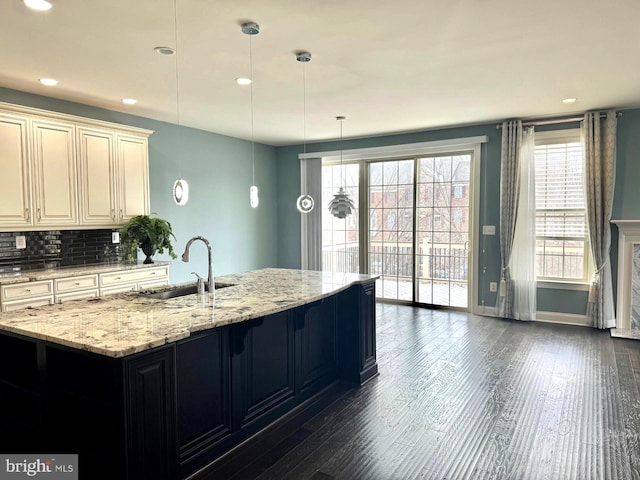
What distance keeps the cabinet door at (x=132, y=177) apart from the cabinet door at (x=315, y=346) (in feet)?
8.77

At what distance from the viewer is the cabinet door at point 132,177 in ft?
15.5

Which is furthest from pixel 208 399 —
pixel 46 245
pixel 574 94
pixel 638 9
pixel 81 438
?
pixel 574 94

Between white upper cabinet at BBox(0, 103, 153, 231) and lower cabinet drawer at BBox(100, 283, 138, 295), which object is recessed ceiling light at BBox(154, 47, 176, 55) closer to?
white upper cabinet at BBox(0, 103, 153, 231)

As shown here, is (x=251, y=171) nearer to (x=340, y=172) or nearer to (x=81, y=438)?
(x=340, y=172)

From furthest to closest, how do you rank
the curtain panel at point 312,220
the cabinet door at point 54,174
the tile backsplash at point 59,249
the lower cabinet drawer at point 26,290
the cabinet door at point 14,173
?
the curtain panel at point 312,220 → the tile backsplash at point 59,249 → the cabinet door at point 54,174 → the cabinet door at point 14,173 → the lower cabinet drawer at point 26,290

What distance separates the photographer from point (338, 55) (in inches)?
130

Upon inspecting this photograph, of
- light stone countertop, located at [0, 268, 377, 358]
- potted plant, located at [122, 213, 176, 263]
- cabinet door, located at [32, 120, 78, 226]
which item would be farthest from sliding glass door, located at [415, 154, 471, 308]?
cabinet door, located at [32, 120, 78, 226]

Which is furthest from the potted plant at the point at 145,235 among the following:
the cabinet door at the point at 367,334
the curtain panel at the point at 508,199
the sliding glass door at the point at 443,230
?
the curtain panel at the point at 508,199

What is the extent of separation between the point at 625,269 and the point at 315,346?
398cm

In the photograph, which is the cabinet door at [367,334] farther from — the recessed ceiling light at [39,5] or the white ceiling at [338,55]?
the recessed ceiling light at [39,5]

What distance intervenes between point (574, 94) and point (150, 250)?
486cm

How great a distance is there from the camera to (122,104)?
186 inches

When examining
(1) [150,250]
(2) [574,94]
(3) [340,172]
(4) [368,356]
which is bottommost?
(4) [368,356]

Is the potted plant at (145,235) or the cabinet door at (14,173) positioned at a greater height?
the cabinet door at (14,173)
